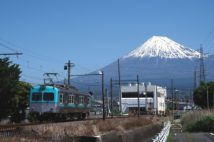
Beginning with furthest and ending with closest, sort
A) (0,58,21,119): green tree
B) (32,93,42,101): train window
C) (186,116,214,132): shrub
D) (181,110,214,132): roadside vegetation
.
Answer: (181,110,214,132): roadside vegetation → (186,116,214,132): shrub → (32,93,42,101): train window → (0,58,21,119): green tree

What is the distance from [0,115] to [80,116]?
14960 mm

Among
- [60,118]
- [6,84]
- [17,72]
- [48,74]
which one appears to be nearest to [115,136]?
[6,84]

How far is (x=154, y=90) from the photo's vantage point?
A: 142375 mm

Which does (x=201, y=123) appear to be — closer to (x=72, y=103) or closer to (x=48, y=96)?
(x=72, y=103)

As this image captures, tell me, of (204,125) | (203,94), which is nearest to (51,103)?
(204,125)

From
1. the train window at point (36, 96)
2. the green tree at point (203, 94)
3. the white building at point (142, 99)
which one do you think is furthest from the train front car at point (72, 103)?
the white building at point (142, 99)

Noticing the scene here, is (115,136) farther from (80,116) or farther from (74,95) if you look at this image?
(80,116)

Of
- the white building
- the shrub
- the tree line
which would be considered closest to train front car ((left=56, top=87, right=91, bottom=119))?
the tree line

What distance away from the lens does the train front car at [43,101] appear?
4103 centimetres

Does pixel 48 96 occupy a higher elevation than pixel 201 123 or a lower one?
higher

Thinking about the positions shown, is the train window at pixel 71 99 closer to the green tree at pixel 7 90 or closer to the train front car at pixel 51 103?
the train front car at pixel 51 103

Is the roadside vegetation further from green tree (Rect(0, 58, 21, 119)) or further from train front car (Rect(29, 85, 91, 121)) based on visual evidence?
green tree (Rect(0, 58, 21, 119))

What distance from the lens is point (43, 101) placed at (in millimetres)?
42000

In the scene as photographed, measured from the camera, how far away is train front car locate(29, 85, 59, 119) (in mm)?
→ 41031
